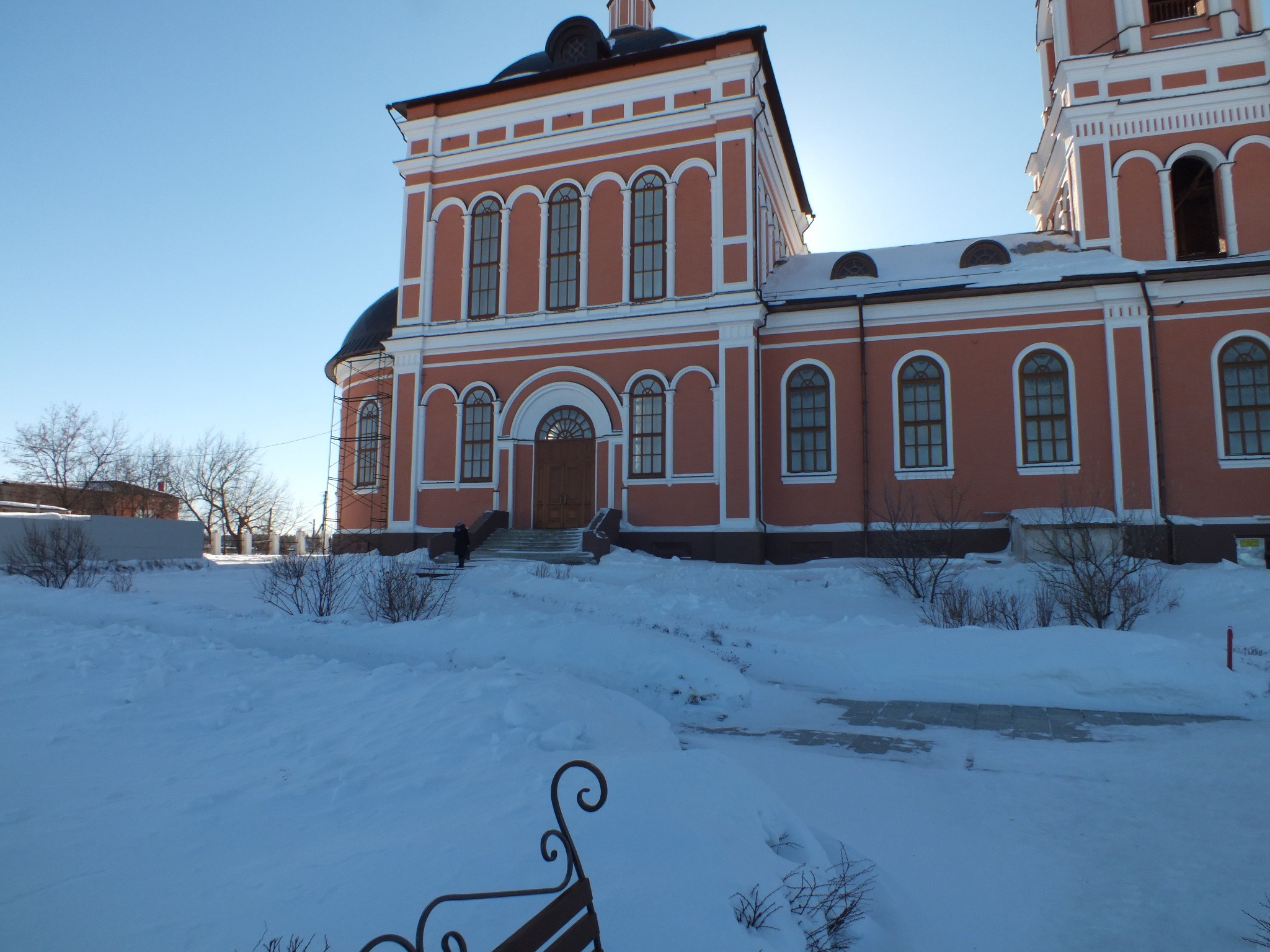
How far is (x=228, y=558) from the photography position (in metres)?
27.4

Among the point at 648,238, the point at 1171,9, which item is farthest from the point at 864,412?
the point at 1171,9

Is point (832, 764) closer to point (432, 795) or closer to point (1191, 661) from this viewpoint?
point (432, 795)

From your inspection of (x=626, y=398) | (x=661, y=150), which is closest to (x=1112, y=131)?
(x=661, y=150)

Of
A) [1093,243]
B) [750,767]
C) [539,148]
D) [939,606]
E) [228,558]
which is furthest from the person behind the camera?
[228,558]

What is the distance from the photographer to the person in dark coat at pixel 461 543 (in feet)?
59.7

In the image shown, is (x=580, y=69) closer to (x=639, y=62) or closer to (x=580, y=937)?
(x=639, y=62)

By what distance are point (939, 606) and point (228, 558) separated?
77.2ft

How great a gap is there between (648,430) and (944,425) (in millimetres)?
7326

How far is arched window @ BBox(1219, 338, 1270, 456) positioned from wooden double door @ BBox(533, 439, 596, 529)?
14858 millimetres

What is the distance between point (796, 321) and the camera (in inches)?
827

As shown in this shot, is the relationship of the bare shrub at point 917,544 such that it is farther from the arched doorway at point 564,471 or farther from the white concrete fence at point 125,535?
the white concrete fence at point 125,535

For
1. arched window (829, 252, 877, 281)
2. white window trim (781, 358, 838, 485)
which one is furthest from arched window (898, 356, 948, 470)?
arched window (829, 252, 877, 281)

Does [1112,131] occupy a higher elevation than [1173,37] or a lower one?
lower

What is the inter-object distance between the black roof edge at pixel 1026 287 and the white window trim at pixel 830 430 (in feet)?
4.84
